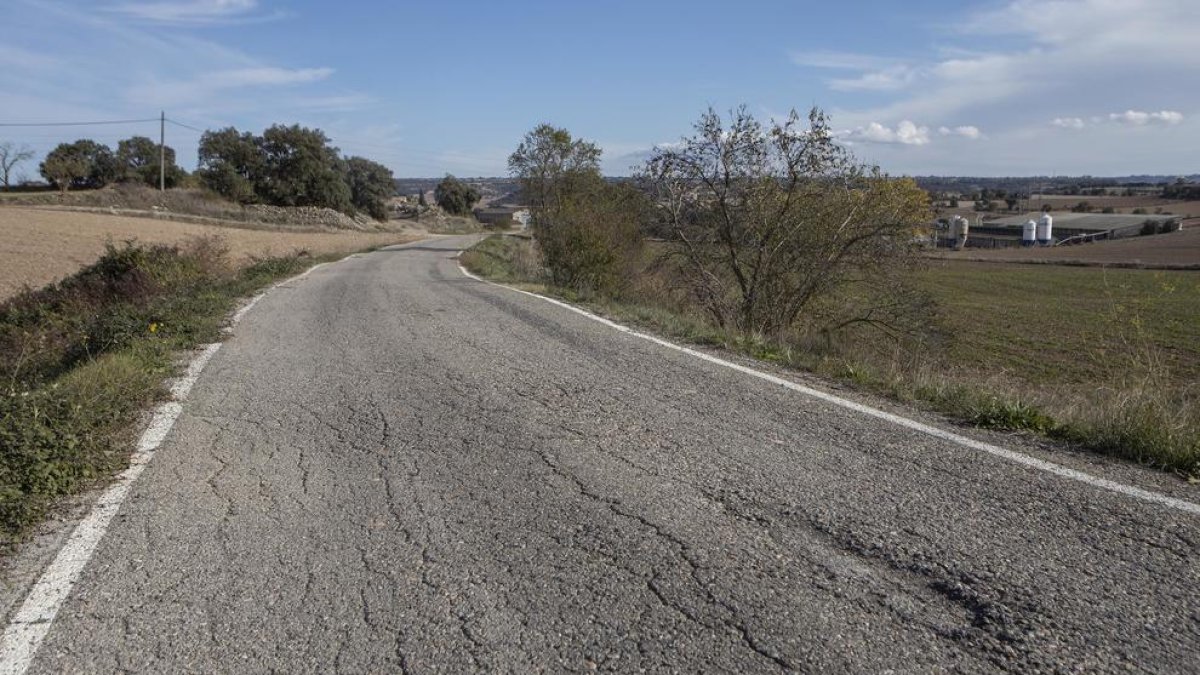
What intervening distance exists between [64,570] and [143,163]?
3657 inches

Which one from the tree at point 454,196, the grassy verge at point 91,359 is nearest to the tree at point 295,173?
the tree at point 454,196

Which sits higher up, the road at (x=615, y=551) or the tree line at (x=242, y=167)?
the tree line at (x=242, y=167)

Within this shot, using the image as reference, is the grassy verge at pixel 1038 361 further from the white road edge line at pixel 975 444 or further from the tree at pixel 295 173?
the tree at pixel 295 173

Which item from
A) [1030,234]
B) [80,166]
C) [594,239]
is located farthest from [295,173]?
[1030,234]

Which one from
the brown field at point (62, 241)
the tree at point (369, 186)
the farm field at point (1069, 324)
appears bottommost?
the farm field at point (1069, 324)

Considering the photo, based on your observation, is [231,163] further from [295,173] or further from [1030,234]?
[1030,234]

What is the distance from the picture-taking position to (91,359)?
8.39m

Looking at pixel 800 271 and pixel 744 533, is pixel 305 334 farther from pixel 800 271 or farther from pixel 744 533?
pixel 800 271

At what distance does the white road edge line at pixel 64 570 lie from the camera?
2.96 metres

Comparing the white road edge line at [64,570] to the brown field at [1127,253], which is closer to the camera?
the white road edge line at [64,570]

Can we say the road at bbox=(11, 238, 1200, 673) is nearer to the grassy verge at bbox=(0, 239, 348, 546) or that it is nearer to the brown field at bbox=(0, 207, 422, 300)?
the grassy verge at bbox=(0, 239, 348, 546)

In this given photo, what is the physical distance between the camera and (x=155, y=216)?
186 feet

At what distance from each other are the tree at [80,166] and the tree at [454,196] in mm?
49175

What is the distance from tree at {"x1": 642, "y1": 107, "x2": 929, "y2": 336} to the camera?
47.7 feet
